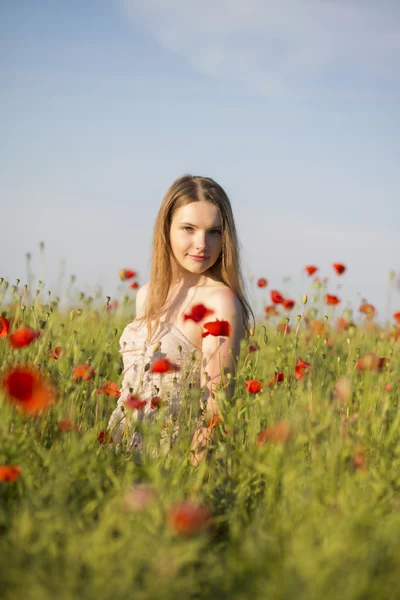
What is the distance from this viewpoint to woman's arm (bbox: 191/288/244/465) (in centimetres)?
295

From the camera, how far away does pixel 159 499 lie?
76.1 inches

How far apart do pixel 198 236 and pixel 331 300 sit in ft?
4.03

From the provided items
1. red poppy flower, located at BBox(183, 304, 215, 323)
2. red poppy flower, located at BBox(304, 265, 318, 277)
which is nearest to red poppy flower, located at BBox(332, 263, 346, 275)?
red poppy flower, located at BBox(304, 265, 318, 277)

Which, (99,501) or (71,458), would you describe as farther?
(71,458)

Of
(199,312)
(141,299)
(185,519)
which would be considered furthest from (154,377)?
(185,519)

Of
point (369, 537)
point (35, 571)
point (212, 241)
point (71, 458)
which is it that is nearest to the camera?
point (35, 571)

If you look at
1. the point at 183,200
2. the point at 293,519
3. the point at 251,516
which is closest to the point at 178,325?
the point at 183,200

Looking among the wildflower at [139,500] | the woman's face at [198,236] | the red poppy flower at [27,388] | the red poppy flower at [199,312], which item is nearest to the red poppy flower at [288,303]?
the woman's face at [198,236]

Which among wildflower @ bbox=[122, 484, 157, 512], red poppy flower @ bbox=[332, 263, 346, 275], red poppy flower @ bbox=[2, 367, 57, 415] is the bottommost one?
wildflower @ bbox=[122, 484, 157, 512]

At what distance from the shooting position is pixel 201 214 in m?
3.49

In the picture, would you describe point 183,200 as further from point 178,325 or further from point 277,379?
point 277,379

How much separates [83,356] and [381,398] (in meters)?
1.68

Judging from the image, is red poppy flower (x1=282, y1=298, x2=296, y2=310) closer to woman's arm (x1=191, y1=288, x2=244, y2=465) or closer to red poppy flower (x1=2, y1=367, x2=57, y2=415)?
woman's arm (x1=191, y1=288, x2=244, y2=465)

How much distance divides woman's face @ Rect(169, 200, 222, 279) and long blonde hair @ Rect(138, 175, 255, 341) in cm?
5
